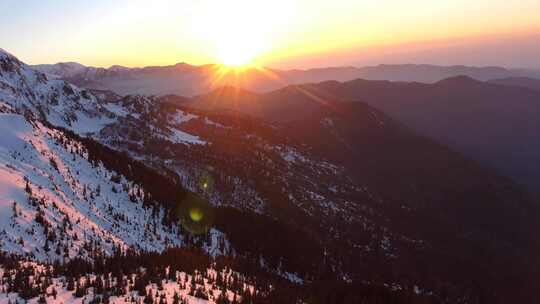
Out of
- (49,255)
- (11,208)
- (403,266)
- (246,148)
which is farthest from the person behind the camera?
(246,148)

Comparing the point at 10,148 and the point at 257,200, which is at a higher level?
the point at 10,148

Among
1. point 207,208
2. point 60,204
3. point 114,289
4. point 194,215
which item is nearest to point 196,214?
point 194,215

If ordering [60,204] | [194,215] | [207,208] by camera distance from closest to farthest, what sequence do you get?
[60,204], [194,215], [207,208]

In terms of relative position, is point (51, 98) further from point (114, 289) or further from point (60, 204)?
point (114, 289)

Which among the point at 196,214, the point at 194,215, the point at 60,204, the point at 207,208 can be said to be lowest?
the point at 207,208

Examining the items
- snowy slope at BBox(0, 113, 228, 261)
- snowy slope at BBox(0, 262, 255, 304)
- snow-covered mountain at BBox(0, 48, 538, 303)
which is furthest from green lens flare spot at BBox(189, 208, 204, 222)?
snowy slope at BBox(0, 262, 255, 304)

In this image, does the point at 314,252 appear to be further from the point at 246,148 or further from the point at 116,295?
the point at 246,148

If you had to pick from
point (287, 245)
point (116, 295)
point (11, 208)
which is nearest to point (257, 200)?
point (287, 245)

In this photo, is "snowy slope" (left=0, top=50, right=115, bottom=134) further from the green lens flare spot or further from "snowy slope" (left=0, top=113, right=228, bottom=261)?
"snowy slope" (left=0, top=113, right=228, bottom=261)

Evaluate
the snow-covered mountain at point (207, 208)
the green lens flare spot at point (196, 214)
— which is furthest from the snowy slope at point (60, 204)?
the green lens flare spot at point (196, 214)

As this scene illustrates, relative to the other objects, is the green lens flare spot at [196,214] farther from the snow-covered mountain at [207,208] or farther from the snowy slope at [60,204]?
the snowy slope at [60,204]
